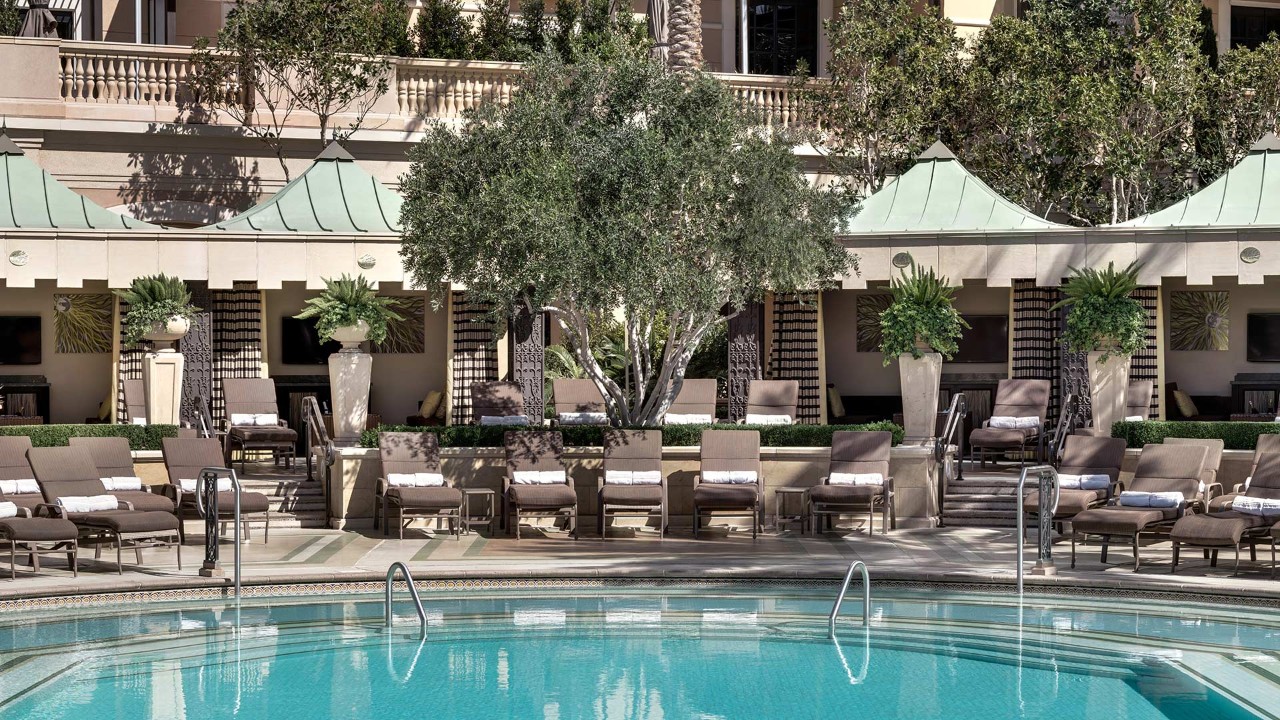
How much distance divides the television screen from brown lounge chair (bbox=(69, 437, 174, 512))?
14.2m

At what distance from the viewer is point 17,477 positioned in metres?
15.5

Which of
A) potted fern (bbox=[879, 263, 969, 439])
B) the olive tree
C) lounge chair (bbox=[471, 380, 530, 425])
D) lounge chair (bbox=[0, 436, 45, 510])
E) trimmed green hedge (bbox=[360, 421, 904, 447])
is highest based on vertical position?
the olive tree

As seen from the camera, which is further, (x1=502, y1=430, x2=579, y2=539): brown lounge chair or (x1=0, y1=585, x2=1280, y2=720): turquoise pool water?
(x1=502, y1=430, x2=579, y2=539): brown lounge chair

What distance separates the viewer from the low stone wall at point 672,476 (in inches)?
687

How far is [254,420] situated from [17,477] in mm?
4620

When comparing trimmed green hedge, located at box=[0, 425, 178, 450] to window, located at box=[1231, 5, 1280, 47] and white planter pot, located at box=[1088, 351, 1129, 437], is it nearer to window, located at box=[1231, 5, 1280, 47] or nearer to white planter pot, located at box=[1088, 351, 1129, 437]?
white planter pot, located at box=[1088, 351, 1129, 437]

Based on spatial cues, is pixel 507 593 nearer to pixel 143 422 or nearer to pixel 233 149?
pixel 143 422

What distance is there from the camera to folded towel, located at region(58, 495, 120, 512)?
14750 millimetres

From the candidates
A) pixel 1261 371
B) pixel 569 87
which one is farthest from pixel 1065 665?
pixel 1261 371

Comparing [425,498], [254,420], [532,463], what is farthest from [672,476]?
[254,420]

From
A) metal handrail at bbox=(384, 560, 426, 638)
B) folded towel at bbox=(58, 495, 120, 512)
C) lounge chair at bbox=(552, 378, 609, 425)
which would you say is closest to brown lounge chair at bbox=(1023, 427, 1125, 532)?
lounge chair at bbox=(552, 378, 609, 425)

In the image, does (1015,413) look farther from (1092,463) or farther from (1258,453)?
(1258,453)

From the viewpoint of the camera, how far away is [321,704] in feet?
32.5

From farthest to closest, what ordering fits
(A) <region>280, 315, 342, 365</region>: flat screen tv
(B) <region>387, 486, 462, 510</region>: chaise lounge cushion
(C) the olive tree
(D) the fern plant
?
1. (A) <region>280, 315, 342, 365</region>: flat screen tv
2. (D) the fern plant
3. (B) <region>387, 486, 462, 510</region>: chaise lounge cushion
4. (C) the olive tree
